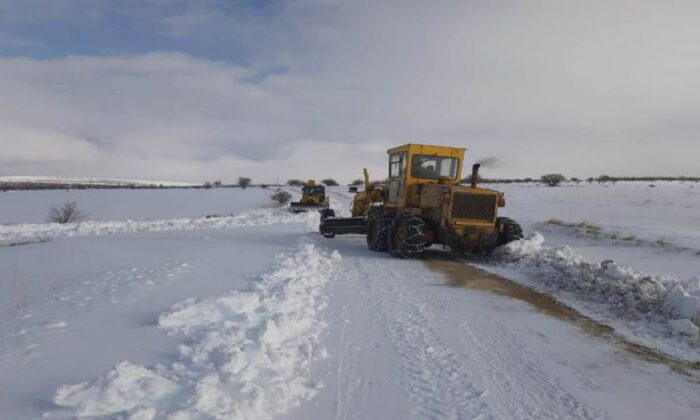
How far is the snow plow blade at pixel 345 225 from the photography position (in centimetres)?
1544

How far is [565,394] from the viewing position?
4262 millimetres

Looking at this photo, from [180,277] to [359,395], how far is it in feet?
16.3

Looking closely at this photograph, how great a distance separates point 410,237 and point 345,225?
4.08 metres

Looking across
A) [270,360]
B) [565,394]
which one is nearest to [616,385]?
[565,394]

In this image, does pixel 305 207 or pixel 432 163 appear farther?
pixel 305 207

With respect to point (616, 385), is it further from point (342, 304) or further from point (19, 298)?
point (19, 298)

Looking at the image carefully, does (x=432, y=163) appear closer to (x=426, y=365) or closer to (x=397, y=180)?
(x=397, y=180)

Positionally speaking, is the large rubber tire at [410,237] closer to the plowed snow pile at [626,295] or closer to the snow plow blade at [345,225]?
the plowed snow pile at [626,295]

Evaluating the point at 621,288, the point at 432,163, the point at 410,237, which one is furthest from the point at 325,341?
the point at 432,163

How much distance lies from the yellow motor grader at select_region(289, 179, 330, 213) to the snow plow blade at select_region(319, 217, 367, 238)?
58.0 ft

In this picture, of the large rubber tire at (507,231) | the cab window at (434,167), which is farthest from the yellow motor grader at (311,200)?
the large rubber tire at (507,231)

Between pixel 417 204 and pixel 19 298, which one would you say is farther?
pixel 417 204

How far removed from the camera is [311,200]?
114 ft

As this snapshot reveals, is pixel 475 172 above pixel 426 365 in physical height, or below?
above
